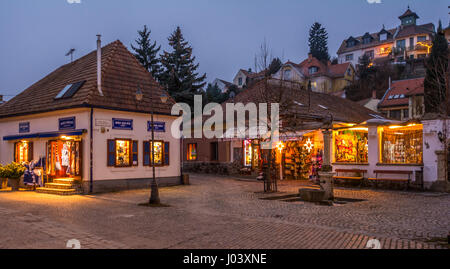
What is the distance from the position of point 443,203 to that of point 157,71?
33.1m

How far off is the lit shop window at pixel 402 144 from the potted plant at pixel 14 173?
1798 cm

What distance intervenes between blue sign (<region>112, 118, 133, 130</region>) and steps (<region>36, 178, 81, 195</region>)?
310 centimetres

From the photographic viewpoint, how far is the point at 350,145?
69.0 feet

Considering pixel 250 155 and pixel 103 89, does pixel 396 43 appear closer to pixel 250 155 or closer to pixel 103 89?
pixel 250 155

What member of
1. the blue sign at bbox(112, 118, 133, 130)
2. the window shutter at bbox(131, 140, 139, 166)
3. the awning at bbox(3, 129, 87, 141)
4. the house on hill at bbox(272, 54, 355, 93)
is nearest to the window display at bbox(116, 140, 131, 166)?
the window shutter at bbox(131, 140, 139, 166)

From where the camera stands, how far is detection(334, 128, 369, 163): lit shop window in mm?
20734

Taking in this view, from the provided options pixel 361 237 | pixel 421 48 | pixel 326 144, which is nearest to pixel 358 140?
pixel 326 144

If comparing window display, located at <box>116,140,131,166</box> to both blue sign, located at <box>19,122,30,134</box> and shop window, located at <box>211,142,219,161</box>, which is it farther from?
shop window, located at <box>211,142,219,161</box>

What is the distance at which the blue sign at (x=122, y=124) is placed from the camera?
58.7 feet

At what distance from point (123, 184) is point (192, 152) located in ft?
44.6

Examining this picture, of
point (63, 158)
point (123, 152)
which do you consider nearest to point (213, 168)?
point (123, 152)

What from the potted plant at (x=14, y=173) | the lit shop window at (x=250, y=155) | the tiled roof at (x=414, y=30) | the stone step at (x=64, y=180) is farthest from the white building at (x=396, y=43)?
the potted plant at (x=14, y=173)

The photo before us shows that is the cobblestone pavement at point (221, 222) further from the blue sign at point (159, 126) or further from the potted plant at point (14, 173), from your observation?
the blue sign at point (159, 126)
